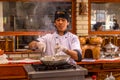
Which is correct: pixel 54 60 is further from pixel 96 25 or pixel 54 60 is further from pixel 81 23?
pixel 96 25

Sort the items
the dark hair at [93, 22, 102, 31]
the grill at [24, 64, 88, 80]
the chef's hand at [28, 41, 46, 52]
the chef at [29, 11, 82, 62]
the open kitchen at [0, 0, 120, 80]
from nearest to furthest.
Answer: the grill at [24, 64, 88, 80], the chef's hand at [28, 41, 46, 52], the chef at [29, 11, 82, 62], the open kitchen at [0, 0, 120, 80], the dark hair at [93, 22, 102, 31]

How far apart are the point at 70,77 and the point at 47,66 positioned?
21 cm

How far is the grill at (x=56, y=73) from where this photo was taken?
2.02 meters

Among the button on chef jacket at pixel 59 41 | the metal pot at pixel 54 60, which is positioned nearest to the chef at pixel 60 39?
the button on chef jacket at pixel 59 41

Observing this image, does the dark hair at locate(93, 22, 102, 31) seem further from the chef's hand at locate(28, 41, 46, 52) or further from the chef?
the chef's hand at locate(28, 41, 46, 52)

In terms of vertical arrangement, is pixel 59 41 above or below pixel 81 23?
below

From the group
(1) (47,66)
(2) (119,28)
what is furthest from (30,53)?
(1) (47,66)

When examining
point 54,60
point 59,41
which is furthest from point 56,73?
point 59,41

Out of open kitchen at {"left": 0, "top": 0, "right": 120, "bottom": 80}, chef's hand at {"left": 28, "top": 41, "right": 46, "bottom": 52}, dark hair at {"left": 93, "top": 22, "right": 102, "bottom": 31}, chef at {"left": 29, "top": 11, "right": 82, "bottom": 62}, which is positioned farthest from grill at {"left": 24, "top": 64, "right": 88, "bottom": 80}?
dark hair at {"left": 93, "top": 22, "right": 102, "bottom": 31}

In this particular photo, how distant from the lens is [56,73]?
2.05 metres

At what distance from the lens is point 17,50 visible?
15.4ft

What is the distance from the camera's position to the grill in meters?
2.02

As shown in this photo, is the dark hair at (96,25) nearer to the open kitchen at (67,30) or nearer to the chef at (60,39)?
the open kitchen at (67,30)

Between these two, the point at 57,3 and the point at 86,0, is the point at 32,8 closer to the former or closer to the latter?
the point at 57,3
